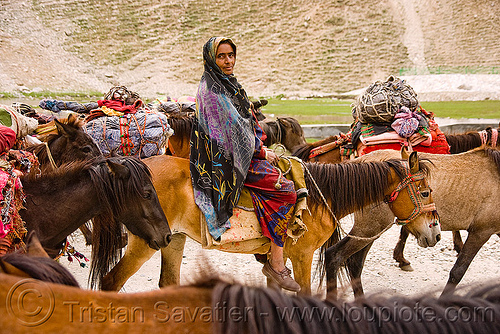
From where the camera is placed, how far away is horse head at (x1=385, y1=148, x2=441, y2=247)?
382 centimetres

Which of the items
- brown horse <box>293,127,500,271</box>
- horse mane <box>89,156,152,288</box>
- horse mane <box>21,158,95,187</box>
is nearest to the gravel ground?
brown horse <box>293,127,500,271</box>

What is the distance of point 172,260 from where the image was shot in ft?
13.3

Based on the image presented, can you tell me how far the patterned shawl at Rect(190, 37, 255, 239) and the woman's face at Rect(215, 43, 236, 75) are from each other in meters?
0.04

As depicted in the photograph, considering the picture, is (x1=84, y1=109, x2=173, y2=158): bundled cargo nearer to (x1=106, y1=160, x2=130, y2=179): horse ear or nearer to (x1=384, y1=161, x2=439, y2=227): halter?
(x1=106, y1=160, x2=130, y2=179): horse ear

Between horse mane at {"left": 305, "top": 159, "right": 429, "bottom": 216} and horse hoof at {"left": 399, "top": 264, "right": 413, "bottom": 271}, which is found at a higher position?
horse mane at {"left": 305, "top": 159, "right": 429, "bottom": 216}

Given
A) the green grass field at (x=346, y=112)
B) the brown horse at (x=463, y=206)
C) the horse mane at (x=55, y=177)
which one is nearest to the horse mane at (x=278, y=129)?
the brown horse at (x=463, y=206)

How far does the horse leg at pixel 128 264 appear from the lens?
358 cm

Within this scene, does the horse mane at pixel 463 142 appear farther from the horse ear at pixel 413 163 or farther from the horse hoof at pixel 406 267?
the horse ear at pixel 413 163

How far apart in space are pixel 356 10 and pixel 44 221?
53065mm

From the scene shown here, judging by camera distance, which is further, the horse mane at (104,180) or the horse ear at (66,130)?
the horse ear at (66,130)

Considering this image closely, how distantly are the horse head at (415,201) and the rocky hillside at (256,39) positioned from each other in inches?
1333

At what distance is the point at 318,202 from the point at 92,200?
1849mm

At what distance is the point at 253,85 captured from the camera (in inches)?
1613

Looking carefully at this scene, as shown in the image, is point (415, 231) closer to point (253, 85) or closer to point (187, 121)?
point (187, 121)
